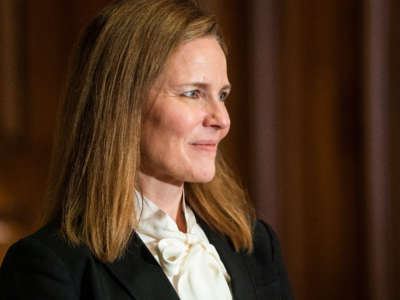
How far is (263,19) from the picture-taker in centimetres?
220

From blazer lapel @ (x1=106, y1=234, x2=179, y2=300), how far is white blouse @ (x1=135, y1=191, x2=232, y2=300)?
4 cm

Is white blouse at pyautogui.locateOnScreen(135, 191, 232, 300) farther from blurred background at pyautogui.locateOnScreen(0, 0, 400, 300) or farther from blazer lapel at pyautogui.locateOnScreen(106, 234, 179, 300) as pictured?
blurred background at pyautogui.locateOnScreen(0, 0, 400, 300)

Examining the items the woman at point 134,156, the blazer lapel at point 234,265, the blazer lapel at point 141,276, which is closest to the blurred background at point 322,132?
the blazer lapel at point 234,265

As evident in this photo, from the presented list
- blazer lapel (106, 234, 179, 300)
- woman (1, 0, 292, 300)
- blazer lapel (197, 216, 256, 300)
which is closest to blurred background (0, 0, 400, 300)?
blazer lapel (197, 216, 256, 300)

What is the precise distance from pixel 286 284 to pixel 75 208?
77 cm

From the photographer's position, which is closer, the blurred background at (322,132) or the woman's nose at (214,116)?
the woman's nose at (214,116)

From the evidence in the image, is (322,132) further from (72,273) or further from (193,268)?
(72,273)

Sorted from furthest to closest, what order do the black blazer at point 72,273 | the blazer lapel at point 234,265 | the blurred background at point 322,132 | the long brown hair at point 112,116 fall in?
1. the blurred background at point 322,132
2. the blazer lapel at point 234,265
3. the long brown hair at point 112,116
4. the black blazer at point 72,273

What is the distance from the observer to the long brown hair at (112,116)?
1.25 meters

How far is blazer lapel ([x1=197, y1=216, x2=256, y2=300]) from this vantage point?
1389 mm

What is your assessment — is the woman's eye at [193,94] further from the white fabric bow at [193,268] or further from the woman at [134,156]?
the white fabric bow at [193,268]

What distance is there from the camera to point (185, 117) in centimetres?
128

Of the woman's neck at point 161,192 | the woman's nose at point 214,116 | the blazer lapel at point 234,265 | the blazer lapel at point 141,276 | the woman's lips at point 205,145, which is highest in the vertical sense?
the woman's nose at point 214,116

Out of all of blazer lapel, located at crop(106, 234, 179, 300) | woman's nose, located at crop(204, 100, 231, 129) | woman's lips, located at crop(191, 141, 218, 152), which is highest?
woman's nose, located at crop(204, 100, 231, 129)
